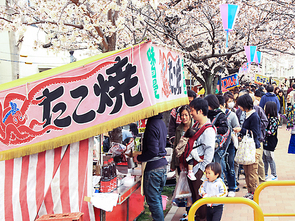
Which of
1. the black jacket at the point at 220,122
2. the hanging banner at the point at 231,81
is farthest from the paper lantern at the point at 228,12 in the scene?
the hanging banner at the point at 231,81

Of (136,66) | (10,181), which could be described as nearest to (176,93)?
(136,66)

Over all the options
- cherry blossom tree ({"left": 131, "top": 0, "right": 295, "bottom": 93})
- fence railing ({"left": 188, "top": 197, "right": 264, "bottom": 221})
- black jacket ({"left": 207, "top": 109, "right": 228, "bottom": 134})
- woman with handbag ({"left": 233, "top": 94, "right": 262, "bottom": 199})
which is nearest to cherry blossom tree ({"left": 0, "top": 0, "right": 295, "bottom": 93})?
cherry blossom tree ({"left": 131, "top": 0, "right": 295, "bottom": 93})

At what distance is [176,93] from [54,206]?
9.18 ft

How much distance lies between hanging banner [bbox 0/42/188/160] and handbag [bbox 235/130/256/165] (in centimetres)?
294

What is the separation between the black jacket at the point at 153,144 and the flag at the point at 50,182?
0.87 metres

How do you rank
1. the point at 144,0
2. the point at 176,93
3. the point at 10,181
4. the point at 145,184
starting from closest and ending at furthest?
the point at 10,181 → the point at 145,184 → the point at 176,93 → the point at 144,0

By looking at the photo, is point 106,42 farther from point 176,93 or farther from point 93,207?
point 93,207

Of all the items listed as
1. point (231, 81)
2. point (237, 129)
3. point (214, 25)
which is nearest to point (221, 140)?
point (237, 129)

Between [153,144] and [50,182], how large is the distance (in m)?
1.61

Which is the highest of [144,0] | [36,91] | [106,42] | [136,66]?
[144,0]

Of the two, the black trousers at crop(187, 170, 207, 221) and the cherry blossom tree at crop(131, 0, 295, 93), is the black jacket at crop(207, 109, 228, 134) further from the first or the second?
the cherry blossom tree at crop(131, 0, 295, 93)

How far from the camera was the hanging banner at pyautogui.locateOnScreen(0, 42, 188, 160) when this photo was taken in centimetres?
392

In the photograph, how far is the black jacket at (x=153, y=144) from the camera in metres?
4.46

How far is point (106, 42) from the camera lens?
22.1 ft
